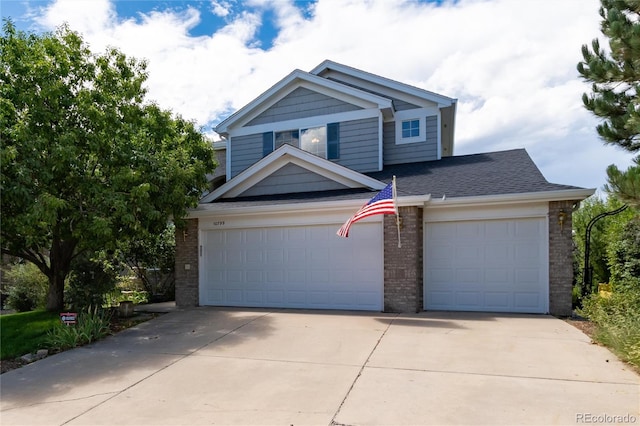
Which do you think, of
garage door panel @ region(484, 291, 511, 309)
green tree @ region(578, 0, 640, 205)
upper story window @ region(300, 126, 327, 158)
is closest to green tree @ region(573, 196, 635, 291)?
green tree @ region(578, 0, 640, 205)

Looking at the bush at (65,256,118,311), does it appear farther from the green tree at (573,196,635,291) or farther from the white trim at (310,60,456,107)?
the green tree at (573,196,635,291)

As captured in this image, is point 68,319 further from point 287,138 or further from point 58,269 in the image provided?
point 287,138

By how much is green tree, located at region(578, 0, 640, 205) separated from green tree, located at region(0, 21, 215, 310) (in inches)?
325

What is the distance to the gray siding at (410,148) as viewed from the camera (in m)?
13.4

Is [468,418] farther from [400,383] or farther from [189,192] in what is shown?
[189,192]

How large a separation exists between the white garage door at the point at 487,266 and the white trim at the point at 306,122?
549cm

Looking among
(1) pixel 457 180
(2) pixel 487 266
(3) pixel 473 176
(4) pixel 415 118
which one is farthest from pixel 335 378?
(4) pixel 415 118

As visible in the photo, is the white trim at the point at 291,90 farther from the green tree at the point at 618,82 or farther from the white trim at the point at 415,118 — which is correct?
the green tree at the point at 618,82

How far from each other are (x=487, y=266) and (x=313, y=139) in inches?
297

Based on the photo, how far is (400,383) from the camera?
475 cm

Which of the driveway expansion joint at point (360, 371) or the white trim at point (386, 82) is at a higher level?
the white trim at point (386, 82)

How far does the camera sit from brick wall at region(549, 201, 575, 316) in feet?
27.9

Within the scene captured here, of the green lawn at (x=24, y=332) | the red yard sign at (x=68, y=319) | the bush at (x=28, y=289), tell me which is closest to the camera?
the green lawn at (x=24, y=332)

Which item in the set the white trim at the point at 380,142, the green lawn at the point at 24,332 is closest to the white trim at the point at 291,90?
the white trim at the point at 380,142
